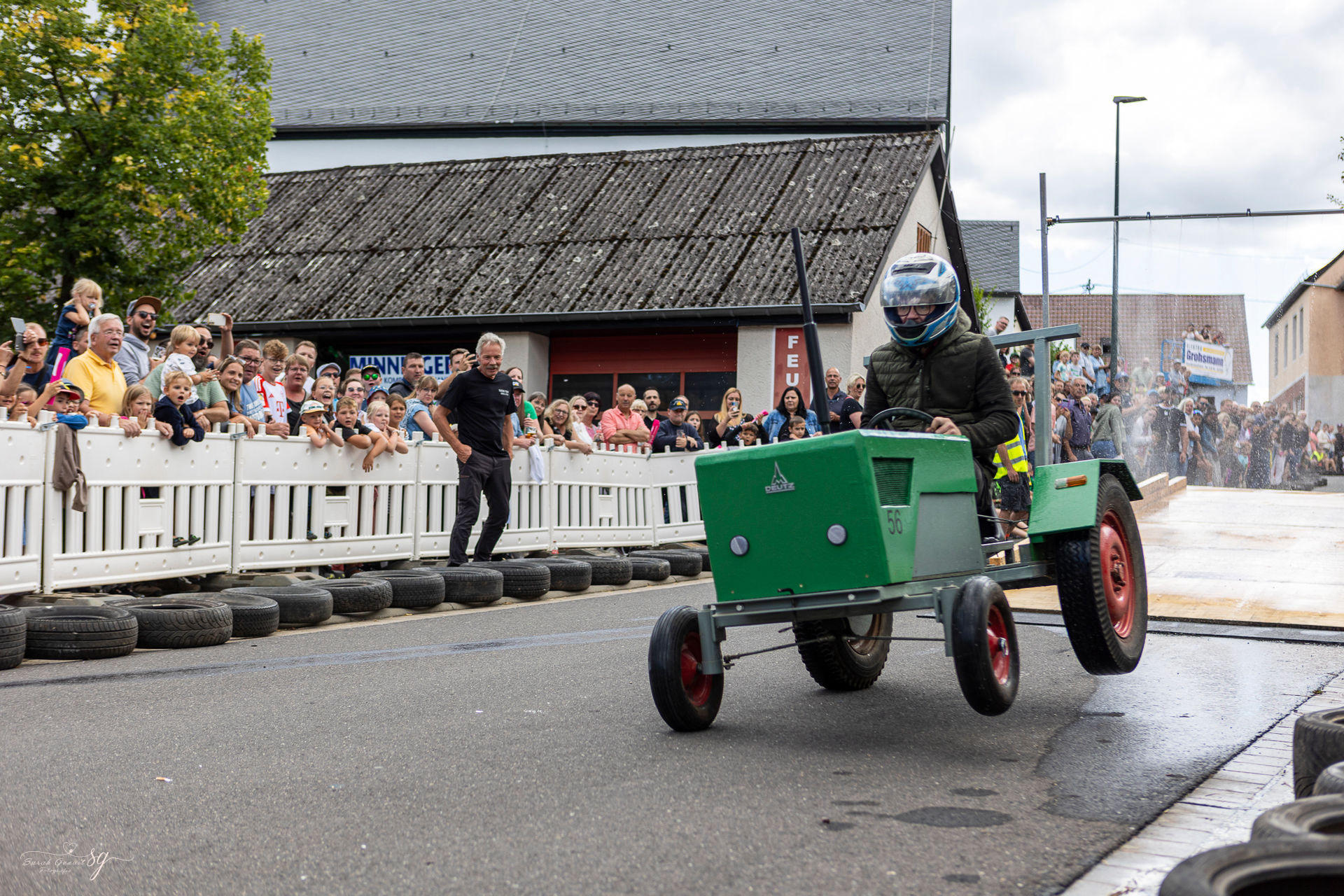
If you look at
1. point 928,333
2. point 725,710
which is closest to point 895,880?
point 725,710

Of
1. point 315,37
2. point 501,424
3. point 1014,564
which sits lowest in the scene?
point 1014,564

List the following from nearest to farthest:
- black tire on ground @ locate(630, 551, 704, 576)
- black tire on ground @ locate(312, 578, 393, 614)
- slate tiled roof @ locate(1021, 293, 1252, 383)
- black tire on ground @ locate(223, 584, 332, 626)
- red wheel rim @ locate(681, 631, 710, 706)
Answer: red wheel rim @ locate(681, 631, 710, 706)
black tire on ground @ locate(223, 584, 332, 626)
black tire on ground @ locate(312, 578, 393, 614)
black tire on ground @ locate(630, 551, 704, 576)
slate tiled roof @ locate(1021, 293, 1252, 383)

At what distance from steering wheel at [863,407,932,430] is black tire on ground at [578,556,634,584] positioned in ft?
22.3

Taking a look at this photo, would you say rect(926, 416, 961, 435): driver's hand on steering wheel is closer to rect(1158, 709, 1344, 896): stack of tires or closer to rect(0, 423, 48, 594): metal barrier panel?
rect(1158, 709, 1344, 896): stack of tires

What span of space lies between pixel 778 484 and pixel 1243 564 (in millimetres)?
9191

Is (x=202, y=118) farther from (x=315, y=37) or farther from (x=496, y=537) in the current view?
(x=315, y=37)

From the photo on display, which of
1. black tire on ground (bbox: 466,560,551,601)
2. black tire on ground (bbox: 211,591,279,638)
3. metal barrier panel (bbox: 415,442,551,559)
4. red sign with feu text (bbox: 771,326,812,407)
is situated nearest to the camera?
black tire on ground (bbox: 211,591,279,638)

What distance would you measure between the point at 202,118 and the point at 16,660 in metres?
19.5

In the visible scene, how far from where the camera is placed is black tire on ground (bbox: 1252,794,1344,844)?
114 inches

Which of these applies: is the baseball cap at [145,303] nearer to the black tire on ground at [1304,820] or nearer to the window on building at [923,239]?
the black tire on ground at [1304,820]

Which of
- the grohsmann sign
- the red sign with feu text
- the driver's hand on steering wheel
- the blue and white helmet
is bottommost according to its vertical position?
the driver's hand on steering wheel

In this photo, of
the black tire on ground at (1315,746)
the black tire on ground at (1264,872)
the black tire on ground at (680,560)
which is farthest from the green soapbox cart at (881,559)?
the black tire on ground at (680,560)

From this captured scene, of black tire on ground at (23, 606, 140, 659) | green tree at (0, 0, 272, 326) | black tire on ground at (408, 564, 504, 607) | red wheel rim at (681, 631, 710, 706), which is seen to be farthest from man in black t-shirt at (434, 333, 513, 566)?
green tree at (0, 0, 272, 326)

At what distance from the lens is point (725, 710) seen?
614cm
